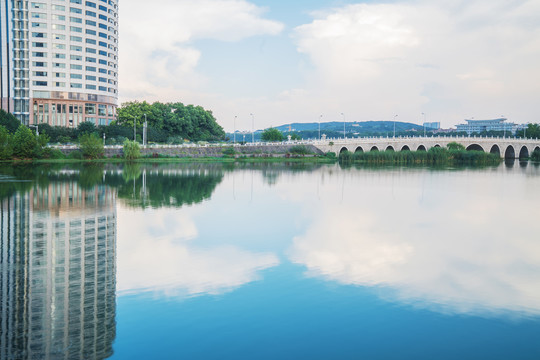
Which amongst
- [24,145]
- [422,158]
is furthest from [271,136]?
[24,145]

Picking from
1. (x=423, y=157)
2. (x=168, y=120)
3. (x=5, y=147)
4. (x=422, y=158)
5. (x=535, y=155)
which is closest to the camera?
(x=5, y=147)

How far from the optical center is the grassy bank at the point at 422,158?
293 ft

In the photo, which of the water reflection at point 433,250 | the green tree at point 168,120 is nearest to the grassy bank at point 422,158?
the green tree at point 168,120

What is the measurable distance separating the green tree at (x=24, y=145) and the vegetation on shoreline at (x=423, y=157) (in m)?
53.5

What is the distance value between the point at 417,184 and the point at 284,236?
27903 millimetres

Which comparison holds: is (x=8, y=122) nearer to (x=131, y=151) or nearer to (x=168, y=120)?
(x=131, y=151)

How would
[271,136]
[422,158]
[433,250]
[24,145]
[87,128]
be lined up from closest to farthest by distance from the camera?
1. [433,250]
2. [24,145]
3. [422,158]
4. [87,128]
5. [271,136]

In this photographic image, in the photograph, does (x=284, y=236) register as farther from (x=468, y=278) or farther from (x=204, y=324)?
(x=204, y=324)

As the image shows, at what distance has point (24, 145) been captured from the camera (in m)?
65.8

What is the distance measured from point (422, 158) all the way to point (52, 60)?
82336mm

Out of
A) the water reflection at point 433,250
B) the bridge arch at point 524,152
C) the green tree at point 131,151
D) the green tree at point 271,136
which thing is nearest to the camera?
the water reflection at point 433,250

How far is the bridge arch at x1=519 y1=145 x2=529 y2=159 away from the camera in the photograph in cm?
12390

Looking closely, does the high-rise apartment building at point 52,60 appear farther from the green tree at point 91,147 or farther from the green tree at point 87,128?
the green tree at point 91,147

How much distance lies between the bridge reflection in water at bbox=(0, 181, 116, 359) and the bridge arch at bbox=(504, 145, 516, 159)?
12007 centimetres
